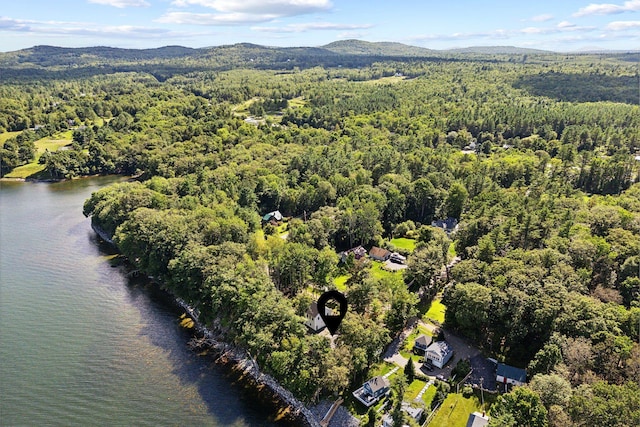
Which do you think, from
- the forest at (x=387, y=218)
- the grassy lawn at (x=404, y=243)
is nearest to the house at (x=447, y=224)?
the forest at (x=387, y=218)

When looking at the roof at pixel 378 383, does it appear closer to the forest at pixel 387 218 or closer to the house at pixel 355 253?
the forest at pixel 387 218

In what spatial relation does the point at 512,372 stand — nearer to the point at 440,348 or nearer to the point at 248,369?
the point at 440,348

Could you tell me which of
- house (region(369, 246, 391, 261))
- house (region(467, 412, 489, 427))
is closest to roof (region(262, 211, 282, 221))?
house (region(369, 246, 391, 261))

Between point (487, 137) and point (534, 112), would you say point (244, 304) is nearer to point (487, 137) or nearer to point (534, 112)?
point (487, 137)

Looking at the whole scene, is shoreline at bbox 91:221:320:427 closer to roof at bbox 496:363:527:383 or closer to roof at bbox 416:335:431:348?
roof at bbox 416:335:431:348

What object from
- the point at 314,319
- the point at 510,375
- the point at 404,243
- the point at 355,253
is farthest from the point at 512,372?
the point at 404,243

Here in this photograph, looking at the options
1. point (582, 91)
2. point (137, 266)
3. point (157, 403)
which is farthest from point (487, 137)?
point (157, 403)
